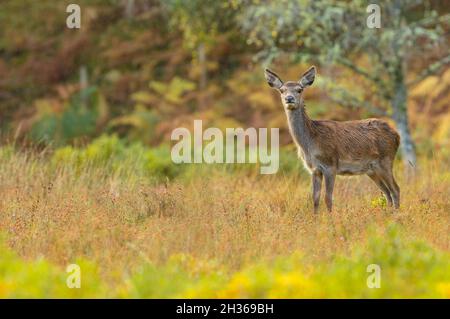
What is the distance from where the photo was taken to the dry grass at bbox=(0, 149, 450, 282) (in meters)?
8.17

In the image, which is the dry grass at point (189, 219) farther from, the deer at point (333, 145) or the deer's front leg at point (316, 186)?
the deer at point (333, 145)

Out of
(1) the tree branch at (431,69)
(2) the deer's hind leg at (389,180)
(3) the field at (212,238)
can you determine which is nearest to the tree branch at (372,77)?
(1) the tree branch at (431,69)

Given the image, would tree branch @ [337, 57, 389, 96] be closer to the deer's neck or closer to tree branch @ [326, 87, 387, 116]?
tree branch @ [326, 87, 387, 116]

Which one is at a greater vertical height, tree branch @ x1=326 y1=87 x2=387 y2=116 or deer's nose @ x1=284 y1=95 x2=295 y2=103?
tree branch @ x1=326 y1=87 x2=387 y2=116

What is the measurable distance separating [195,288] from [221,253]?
1153 millimetres

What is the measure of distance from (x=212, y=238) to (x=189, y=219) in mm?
722

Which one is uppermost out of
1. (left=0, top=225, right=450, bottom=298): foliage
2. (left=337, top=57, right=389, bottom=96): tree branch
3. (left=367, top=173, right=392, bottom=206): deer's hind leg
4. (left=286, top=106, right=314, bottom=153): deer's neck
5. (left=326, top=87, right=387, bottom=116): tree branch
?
(left=337, top=57, right=389, bottom=96): tree branch

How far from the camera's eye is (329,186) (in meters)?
10.7

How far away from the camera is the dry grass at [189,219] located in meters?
8.17

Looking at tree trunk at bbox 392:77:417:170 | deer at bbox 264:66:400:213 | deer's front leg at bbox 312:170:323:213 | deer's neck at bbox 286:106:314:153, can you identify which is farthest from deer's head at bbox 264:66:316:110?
tree trunk at bbox 392:77:417:170

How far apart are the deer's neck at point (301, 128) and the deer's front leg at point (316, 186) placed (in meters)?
0.30

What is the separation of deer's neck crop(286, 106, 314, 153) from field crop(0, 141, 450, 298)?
0.63 m

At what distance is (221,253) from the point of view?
317 inches
